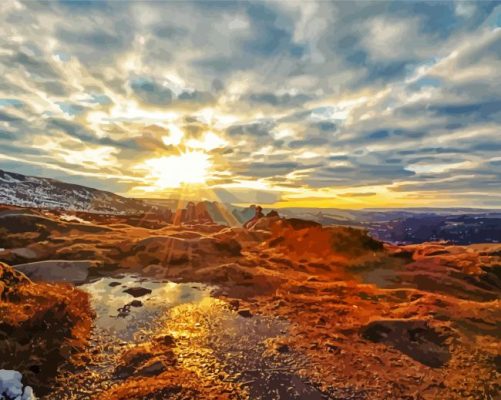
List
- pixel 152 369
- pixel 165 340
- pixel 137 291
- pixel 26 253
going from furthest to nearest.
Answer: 1. pixel 26 253
2. pixel 137 291
3. pixel 165 340
4. pixel 152 369

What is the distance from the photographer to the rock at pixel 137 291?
2815 centimetres

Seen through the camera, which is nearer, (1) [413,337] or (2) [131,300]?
(1) [413,337]

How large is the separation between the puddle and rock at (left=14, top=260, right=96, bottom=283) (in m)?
5.12

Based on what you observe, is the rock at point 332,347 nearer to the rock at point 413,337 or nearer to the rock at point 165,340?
the rock at point 413,337

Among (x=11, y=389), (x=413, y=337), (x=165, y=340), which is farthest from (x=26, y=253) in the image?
(x=413, y=337)

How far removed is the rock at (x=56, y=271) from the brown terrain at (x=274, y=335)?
17 cm

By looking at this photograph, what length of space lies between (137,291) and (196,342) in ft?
Result: 40.5

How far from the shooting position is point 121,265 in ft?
131

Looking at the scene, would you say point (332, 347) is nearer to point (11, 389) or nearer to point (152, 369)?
point (152, 369)

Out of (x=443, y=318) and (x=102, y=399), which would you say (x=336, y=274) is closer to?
(x=443, y=318)

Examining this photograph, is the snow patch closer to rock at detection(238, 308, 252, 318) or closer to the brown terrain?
the brown terrain

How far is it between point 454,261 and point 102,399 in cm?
4585

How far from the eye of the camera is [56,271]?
3291 cm

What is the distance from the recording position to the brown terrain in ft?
46.9
